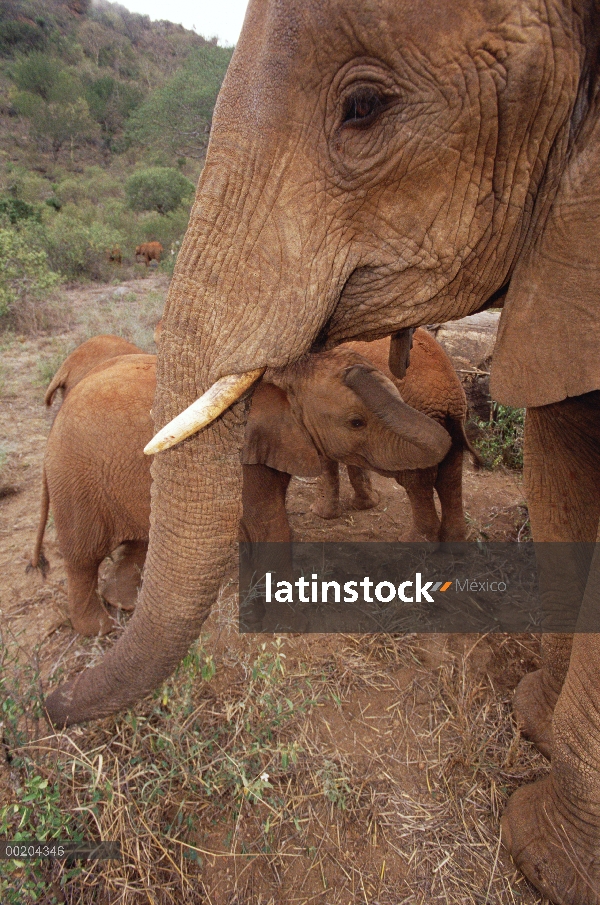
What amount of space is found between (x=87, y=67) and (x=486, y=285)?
49.6 m

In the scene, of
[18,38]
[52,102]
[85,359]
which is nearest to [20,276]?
[85,359]

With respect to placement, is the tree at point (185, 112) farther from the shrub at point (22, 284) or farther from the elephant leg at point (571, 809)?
the elephant leg at point (571, 809)

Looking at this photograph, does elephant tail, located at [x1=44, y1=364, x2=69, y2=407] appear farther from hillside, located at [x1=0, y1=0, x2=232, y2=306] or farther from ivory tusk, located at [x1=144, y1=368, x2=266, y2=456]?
hillside, located at [x1=0, y1=0, x2=232, y2=306]

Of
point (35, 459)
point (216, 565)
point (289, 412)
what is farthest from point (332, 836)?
point (35, 459)

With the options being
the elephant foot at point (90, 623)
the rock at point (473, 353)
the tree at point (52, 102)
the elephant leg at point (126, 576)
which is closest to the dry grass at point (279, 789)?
the elephant foot at point (90, 623)

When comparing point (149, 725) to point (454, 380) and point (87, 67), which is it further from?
point (87, 67)

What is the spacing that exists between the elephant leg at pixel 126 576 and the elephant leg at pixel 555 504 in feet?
7.36

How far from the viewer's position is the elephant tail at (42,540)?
341cm

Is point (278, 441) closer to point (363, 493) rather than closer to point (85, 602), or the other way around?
point (85, 602)

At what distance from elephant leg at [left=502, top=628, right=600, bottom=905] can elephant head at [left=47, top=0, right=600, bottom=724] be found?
0.93 m

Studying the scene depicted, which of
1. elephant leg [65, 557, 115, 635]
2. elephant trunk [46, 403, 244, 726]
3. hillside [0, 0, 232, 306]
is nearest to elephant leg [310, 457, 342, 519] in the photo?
elephant leg [65, 557, 115, 635]

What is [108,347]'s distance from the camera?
3928 millimetres

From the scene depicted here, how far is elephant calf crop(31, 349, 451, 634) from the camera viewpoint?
298 centimetres

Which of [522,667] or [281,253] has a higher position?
[281,253]
